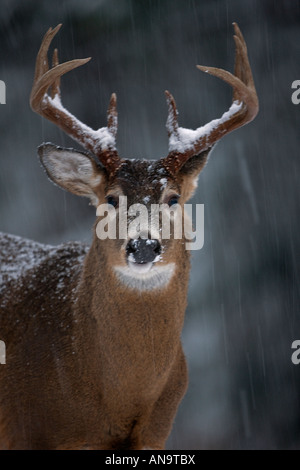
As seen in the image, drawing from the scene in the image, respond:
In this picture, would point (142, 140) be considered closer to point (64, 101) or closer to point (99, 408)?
point (64, 101)

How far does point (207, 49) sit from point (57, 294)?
5.49m

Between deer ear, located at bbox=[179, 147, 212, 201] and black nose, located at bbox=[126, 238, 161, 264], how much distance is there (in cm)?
86

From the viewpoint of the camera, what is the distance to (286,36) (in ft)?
30.1

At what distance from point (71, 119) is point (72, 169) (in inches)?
14.1

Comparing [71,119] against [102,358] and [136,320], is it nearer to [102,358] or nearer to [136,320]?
[136,320]

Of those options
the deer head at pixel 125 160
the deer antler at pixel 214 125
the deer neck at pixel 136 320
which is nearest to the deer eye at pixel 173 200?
the deer head at pixel 125 160

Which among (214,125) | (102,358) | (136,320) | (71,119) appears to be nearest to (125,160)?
(71,119)

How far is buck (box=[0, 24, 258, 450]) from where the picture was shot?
458 cm

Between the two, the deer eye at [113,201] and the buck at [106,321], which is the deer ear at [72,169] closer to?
the buck at [106,321]

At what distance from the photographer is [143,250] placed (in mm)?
4148

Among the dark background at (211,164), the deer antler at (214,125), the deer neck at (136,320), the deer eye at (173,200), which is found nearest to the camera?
the deer neck at (136,320)

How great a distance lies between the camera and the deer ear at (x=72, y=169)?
495 cm

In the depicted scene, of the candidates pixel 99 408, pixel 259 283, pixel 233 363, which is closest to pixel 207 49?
pixel 259 283

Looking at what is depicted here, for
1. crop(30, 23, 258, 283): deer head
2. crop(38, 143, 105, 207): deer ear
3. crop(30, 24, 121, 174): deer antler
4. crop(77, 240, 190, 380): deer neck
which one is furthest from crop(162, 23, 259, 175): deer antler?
crop(77, 240, 190, 380): deer neck
